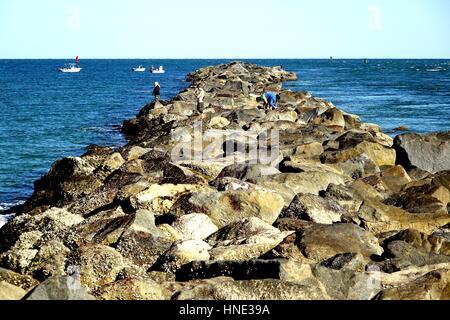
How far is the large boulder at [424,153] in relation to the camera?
1709 centimetres

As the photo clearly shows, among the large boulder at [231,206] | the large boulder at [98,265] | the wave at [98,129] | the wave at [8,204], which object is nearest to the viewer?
the large boulder at [98,265]

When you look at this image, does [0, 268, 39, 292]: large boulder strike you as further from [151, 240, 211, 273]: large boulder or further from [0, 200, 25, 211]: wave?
[0, 200, 25, 211]: wave

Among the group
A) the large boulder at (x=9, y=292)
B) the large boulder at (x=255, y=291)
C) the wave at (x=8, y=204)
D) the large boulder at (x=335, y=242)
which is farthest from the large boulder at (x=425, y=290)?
the wave at (x=8, y=204)

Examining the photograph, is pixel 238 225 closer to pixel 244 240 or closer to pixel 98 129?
pixel 244 240

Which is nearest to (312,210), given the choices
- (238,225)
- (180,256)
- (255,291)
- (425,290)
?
(238,225)

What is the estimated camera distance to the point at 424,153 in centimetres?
1728

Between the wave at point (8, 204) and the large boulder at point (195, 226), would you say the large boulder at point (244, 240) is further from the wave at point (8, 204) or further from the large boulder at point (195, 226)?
the wave at point (8, 204)

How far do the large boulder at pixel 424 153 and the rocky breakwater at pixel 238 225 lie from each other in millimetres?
39

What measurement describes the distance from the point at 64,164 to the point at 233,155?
15.5ft

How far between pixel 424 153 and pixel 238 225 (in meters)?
9.19

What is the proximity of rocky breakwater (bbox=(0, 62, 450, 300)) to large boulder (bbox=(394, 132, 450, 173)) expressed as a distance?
0.04 meters

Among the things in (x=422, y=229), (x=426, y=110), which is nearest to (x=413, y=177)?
(x=422, y=229)
